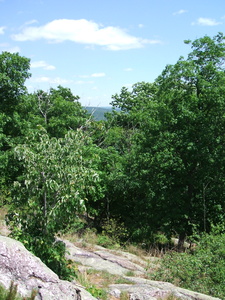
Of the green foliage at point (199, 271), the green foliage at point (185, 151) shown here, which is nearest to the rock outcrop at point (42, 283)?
the green foliage at point (199, 271)

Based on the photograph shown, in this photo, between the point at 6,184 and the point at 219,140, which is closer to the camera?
the point at 219,140

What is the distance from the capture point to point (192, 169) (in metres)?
18.2

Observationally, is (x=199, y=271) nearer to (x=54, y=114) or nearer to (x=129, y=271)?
(x=129, y=271)

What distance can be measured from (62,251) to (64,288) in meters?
1.95

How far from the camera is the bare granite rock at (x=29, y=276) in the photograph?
543 cm

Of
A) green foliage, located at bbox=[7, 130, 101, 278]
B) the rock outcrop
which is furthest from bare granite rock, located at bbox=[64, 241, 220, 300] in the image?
green foliage, located at bbox=[7, 130, 101, 278]

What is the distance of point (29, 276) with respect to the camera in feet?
18.5

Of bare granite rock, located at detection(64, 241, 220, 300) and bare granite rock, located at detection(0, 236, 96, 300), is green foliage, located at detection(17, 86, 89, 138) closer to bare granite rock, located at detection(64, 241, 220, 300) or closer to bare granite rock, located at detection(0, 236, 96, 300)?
bare granite rock, located at detection(64, 241, 220, 300)

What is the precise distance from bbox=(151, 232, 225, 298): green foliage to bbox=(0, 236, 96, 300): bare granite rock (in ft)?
14.2

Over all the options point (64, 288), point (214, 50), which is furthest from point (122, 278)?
point (214, 50)

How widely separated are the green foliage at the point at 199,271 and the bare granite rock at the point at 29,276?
14.2 ft

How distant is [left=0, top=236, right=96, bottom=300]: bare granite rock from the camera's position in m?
5.43

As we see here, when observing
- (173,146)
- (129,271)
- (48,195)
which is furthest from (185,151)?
(48,195)

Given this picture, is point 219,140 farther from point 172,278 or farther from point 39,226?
point 39,226
